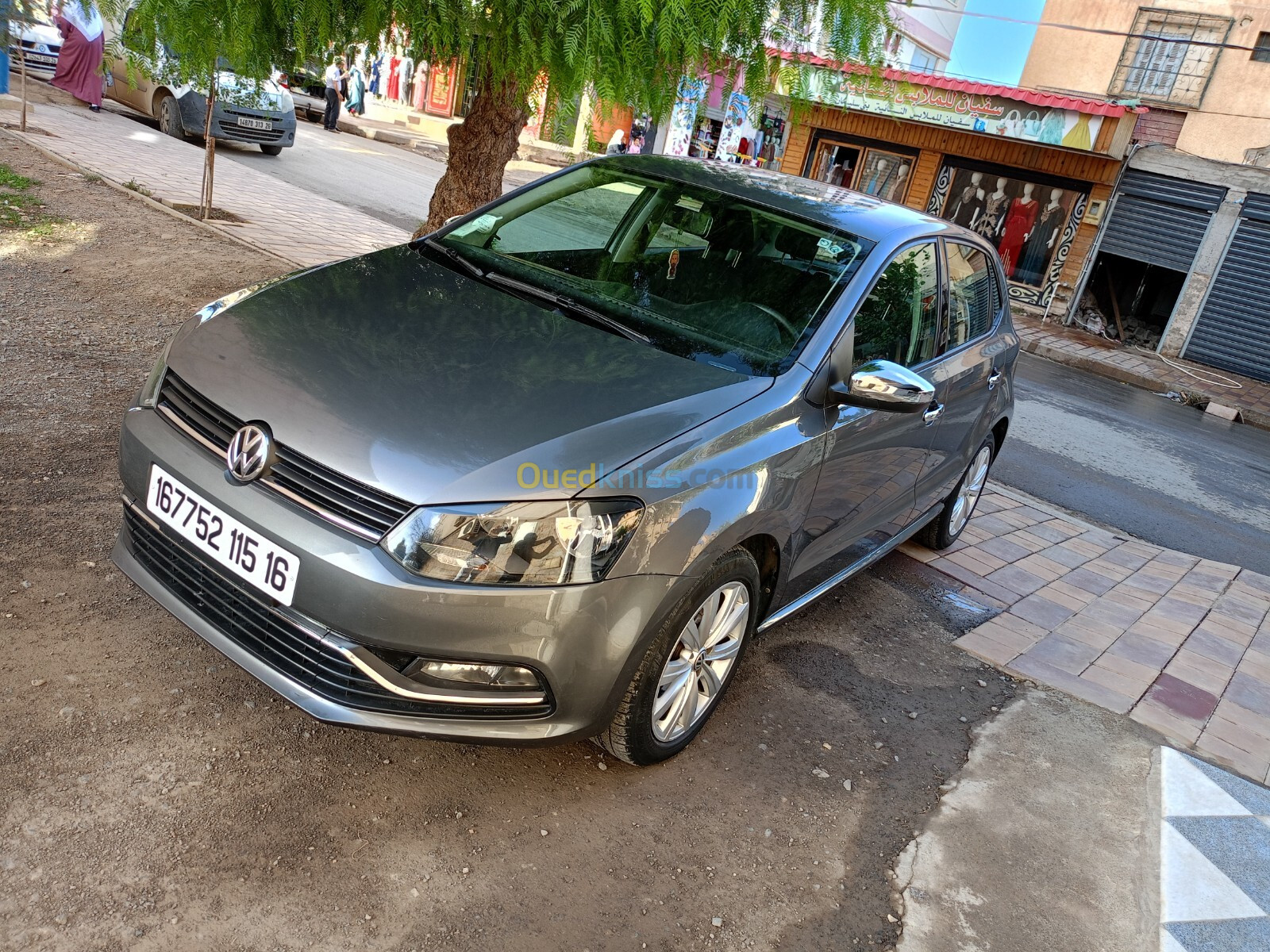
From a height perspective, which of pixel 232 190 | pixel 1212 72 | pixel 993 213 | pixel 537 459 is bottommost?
pixel 232 190

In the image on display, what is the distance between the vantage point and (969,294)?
4.50m

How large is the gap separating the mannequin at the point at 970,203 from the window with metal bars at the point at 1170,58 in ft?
11.0

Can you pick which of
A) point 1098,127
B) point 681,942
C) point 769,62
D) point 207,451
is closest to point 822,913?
point 681,942

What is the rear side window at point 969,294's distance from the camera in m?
4.25

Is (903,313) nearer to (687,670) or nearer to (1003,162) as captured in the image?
(687,670)

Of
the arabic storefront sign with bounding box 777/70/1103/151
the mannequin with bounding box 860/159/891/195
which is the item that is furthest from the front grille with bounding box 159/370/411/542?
the mannequin with bounding box 860/159/891/195

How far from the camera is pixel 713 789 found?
120 inches

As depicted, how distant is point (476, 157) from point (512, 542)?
5009 millimetres

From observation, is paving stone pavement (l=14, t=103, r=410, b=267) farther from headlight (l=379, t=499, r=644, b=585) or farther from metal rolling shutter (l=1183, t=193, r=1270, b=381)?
metal rolling shutter (l=1183, t=193, r=1270, b=381)

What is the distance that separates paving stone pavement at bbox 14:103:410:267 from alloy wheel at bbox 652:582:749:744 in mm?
6369

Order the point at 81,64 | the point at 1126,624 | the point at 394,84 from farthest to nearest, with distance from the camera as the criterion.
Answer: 1. the point at 394,84
2. the point at 81,64
3. the point at 1126,624

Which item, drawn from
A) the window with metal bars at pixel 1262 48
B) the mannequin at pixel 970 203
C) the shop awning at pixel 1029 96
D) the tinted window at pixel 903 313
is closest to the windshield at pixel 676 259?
the tinted window at pixel 903 313

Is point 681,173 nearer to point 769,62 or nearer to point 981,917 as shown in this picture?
point 769,62

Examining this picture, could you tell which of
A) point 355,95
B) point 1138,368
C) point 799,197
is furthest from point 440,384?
point 355,95
